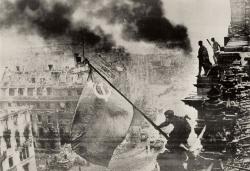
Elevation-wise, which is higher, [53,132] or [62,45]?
[62,45]

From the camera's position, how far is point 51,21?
2086 millimetres

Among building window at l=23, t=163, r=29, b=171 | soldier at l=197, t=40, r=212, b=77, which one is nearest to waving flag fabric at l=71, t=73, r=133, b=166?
building window at l=23, t=163, r=29, b=171

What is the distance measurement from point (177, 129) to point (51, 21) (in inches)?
33.9

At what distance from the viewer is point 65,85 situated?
2117mm

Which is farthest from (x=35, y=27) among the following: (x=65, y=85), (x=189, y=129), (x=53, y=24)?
(x=189, y=129)

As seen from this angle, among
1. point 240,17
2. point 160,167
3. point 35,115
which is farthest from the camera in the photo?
point 35,115

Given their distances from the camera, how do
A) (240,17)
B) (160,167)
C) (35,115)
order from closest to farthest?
(240,17) → (160,167) → (35,115)

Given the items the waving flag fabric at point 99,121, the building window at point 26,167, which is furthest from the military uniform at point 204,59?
the building window at point 26,167

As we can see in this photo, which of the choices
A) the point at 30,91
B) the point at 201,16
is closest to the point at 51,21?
the point at 30,91

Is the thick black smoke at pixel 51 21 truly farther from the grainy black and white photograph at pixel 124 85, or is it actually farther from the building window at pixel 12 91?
the building window at pixel 12 91

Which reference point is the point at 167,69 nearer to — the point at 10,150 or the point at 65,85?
the point at 65,85

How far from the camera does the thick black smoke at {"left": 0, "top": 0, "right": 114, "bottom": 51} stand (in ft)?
6.74

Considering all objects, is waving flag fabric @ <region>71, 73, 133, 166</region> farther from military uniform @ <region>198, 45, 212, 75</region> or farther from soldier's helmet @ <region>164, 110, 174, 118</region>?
military uniform @ <region>198, 45, 212, 75</region>

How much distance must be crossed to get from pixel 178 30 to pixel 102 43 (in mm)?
397
